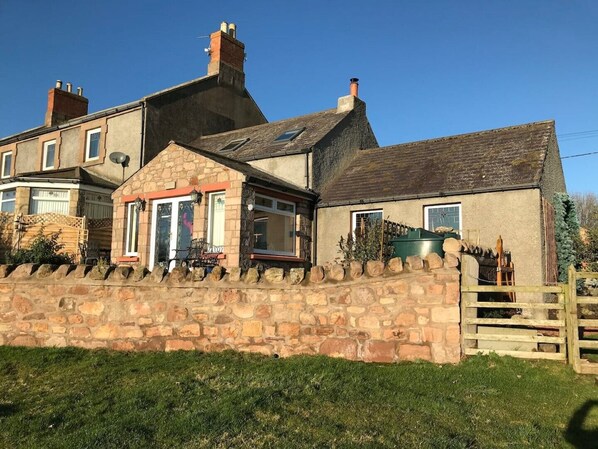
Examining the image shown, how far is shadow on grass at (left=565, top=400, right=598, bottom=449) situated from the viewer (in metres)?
4.04

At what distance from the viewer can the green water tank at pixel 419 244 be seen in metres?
10.2

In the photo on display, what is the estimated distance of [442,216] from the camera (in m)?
13.5

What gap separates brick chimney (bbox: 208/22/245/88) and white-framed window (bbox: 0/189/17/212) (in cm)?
985

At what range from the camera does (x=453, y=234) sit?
11.9 m

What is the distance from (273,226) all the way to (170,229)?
9.75 ft

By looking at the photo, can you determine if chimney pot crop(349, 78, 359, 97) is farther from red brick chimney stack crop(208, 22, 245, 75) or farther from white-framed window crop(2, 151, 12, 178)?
white-framed window crop(2, 151, 12, 178)

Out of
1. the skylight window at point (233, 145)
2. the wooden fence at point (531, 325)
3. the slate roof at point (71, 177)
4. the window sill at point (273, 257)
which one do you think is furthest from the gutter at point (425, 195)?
the slate roof at point (71, 177)

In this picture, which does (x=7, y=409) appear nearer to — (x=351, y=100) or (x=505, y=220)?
(x=505, y=220)

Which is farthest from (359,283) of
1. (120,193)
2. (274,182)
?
(120,193)

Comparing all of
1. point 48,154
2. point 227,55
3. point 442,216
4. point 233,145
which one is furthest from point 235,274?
point 48,154

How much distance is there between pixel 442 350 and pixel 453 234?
19.3ft

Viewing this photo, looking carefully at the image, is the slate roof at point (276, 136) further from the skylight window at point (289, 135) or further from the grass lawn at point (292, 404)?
the grass lawn at point (292, 404)

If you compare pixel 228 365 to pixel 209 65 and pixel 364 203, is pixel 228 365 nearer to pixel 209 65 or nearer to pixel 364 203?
pixel 364 203

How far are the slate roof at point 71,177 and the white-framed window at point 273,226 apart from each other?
8502 millimetres
